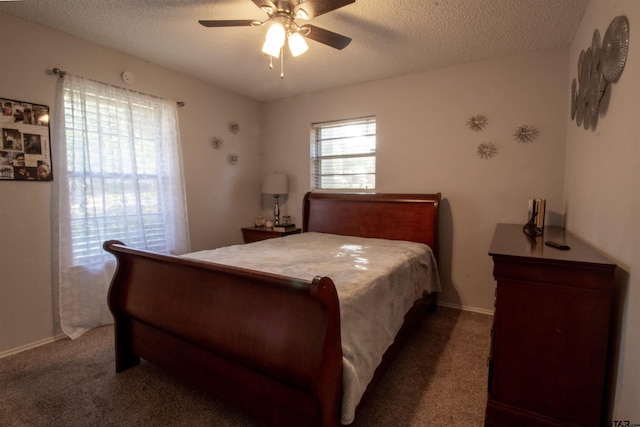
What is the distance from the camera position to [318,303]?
117 cm

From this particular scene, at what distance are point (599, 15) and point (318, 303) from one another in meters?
2.21

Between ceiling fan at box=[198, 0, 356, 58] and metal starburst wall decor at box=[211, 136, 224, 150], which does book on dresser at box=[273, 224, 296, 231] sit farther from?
ceiling fan at box=[198, 0, 356, 58]

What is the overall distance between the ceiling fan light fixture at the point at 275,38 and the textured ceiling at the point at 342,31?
1.37ft

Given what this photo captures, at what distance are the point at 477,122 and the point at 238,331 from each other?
2803mm

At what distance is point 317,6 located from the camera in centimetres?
170

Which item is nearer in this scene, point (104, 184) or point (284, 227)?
point (104, 184)

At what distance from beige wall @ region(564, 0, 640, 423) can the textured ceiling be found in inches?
23.5

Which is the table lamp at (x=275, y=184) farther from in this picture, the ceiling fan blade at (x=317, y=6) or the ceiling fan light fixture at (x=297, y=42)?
the ceiling fan blade at (x=317, y=6)

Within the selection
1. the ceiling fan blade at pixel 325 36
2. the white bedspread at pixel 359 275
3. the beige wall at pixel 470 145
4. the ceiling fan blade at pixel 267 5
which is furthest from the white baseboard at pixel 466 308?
the ceiling fan blade at pixel 267 5

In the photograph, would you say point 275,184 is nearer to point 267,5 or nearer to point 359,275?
point 267,5

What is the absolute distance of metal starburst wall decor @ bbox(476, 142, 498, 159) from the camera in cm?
283

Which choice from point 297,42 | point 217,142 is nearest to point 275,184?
point 217,142

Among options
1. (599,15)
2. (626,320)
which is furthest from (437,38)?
(626,320)

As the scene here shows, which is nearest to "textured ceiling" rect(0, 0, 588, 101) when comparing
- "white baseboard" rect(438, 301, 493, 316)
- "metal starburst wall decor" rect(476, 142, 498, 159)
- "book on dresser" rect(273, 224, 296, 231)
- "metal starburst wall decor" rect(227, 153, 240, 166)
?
"metal starburst wall decor" rect(476, 142, 498, 159)
